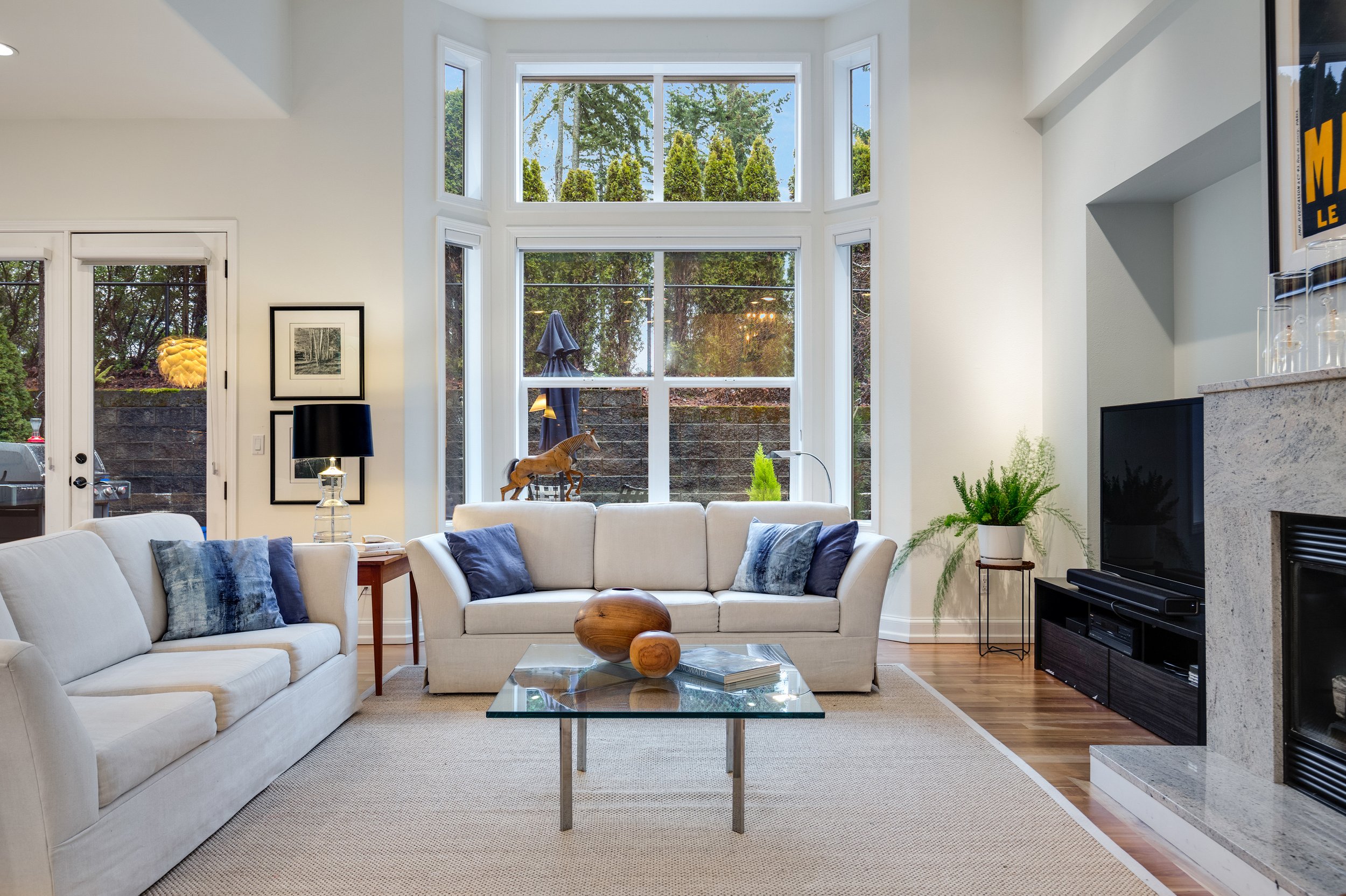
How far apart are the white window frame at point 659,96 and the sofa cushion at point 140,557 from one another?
3.02 m

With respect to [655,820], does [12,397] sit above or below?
above

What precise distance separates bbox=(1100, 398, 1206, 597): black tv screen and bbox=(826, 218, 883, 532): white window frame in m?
1.48

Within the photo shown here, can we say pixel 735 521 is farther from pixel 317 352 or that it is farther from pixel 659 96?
pixel 659 96

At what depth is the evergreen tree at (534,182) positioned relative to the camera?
549 centimetres

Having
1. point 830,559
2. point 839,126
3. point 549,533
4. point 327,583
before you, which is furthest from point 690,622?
point 839,126

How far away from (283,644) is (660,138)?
3.89 meters

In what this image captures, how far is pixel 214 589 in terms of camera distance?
318 cm

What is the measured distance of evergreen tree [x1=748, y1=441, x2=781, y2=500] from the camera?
17.4ft

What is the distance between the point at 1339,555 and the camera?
86.8 inches

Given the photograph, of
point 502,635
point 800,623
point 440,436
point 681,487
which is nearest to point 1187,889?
point 800,623

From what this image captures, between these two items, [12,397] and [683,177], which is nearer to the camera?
[12,397]

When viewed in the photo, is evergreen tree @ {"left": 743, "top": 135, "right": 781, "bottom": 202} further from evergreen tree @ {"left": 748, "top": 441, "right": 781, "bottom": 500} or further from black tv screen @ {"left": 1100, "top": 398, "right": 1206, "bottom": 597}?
black tv screen @ {"left": 1100, "top": 398, "right": 1206, "bottom": 597}

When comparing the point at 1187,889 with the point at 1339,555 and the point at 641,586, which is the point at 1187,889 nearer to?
the point at 1339,555

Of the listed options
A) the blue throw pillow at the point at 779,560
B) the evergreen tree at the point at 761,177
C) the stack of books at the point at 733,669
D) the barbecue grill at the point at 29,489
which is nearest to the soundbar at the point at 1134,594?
the blue throw pillow at the point at 779,560
